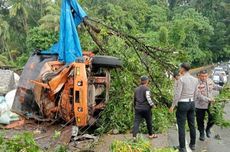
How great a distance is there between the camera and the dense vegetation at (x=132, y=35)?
9.37 metres

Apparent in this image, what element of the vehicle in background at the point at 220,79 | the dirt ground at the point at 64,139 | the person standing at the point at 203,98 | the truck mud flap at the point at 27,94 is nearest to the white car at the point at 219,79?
the vehicle in background at the point at 220,79

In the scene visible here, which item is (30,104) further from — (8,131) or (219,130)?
(219,130)

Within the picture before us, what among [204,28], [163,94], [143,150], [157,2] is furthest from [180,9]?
[143,150]

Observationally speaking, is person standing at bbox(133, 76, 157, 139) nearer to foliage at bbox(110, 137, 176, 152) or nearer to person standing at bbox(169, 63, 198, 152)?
person standing at bbox(169, 63, 198, 152)

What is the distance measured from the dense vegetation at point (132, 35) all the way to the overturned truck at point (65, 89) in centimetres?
38

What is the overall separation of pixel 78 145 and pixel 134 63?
113 inches

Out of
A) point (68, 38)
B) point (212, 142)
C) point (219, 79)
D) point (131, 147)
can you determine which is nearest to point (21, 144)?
point (131, 147)

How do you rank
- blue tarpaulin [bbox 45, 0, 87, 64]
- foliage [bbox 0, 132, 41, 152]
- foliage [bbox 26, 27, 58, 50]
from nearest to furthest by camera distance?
foliage [bbox 0, 132, 41, 152]
blue tarpaulin [bbox 45, 0, 87, 64]
foliage [bbox 26, 27, 58, 50]

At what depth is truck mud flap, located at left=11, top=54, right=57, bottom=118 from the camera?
30.6 ft

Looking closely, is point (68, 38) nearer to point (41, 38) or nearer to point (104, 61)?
point (104, 61)

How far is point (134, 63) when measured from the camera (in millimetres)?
9797

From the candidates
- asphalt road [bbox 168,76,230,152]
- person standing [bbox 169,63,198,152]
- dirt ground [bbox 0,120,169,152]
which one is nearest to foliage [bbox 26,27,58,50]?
dirt ground [bbox 0,120,169,152]

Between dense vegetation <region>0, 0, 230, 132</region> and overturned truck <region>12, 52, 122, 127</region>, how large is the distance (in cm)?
38

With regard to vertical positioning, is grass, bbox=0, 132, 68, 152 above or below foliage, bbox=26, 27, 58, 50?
below
